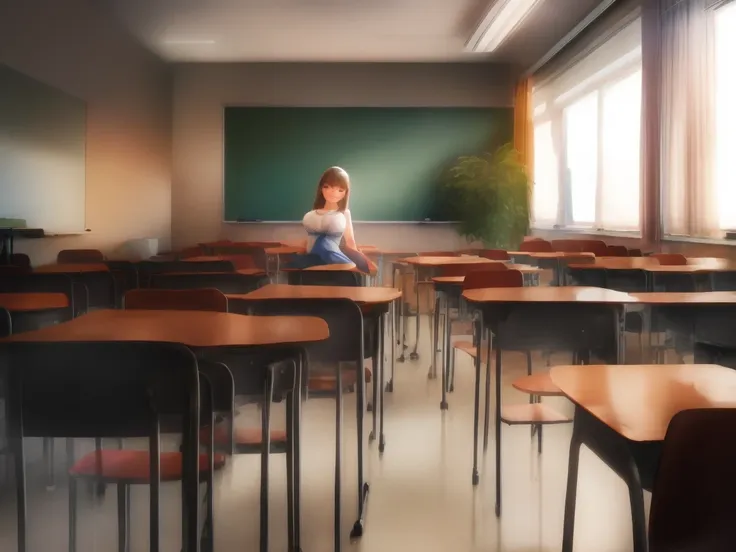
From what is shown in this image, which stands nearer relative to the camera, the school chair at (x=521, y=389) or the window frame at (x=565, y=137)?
the school chair at (x=521, y=389)

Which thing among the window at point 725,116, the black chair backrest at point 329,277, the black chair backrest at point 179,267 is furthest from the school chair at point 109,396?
the window at point 725,116

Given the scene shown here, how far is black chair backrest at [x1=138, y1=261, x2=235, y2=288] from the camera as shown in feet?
13.9

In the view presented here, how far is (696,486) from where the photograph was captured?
859 mm

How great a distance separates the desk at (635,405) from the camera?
3.41 ft

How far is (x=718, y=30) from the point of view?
525 cm

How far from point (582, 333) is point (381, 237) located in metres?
7.15

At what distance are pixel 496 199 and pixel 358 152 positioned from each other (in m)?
1.99

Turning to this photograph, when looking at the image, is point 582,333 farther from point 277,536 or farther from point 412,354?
point 412,354

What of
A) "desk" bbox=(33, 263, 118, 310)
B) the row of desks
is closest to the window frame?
"desk" bbox=(33, 263, 118, 310)

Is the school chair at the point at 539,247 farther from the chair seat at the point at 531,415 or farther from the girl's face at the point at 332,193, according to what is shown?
the chair seat at the point at 531,415

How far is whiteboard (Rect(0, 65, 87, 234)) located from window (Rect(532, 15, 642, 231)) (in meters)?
5.32

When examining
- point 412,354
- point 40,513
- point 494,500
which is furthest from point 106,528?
point 412,354

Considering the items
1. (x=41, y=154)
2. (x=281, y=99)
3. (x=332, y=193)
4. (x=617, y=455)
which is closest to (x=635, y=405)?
(x=617, y=455)

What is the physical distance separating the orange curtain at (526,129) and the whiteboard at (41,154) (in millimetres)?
5252
